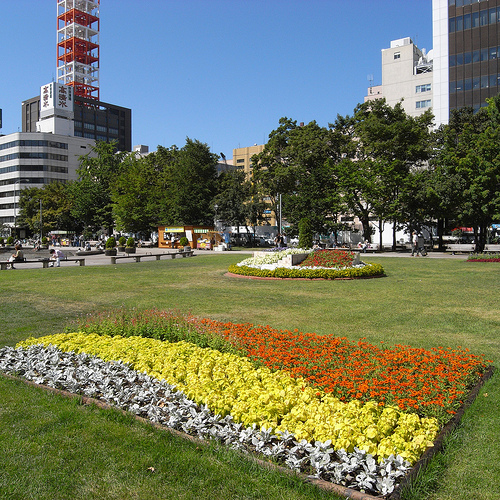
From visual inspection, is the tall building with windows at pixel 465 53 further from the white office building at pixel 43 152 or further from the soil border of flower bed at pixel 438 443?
the white office building at pixel 43 152

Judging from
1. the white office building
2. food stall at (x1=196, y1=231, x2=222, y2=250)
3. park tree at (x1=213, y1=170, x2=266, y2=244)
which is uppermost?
the white office building

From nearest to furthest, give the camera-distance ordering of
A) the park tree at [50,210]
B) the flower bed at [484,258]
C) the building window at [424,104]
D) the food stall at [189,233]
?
1. the flower bed at [484,258]
2. the food stall at [189,233]
3. the building window at [424,104]
4. the park tree at [50,210]

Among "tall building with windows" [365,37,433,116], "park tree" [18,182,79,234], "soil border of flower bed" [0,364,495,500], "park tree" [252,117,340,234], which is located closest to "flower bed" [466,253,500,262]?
"park tree" [252,117,340,234]

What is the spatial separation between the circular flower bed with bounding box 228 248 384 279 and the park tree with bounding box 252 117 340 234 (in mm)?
22058

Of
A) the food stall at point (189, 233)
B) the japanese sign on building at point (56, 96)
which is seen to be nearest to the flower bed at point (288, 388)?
the food stall at point (189, 233)

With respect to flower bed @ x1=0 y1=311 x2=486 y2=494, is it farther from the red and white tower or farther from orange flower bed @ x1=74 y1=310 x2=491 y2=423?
the red and white tower

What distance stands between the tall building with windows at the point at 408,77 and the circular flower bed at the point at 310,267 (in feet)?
202

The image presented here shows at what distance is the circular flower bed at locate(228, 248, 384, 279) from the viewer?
59.8 ft

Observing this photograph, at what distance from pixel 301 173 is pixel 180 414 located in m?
44.4

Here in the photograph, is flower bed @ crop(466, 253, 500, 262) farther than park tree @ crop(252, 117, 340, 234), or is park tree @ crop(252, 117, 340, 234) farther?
park tree @ crop(252, 117, 340, 234)

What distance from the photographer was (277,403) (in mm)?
4496

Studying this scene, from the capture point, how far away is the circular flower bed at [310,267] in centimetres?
1823

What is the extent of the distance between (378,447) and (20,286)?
16.1 m

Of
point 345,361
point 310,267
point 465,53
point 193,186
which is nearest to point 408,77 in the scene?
point 465,53
